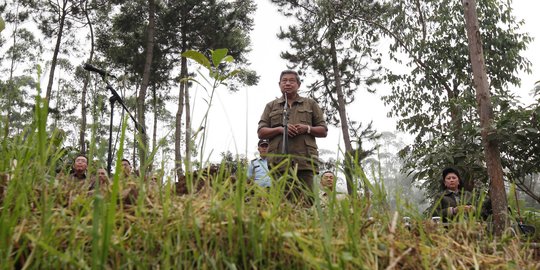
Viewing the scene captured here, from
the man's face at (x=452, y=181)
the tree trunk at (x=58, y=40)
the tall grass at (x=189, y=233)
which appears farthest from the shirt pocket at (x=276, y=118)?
the tree trunk at (x=58, y=40)

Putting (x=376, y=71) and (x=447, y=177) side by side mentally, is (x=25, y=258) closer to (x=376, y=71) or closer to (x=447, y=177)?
(x=447, y=177)

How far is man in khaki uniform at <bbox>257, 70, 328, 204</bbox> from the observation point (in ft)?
11.1

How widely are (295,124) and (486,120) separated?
10.1ft

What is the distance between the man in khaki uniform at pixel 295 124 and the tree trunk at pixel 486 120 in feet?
8.37

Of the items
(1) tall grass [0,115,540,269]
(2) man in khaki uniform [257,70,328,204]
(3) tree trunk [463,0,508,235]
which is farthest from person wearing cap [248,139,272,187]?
(3) tree trunk [463,0,508,235]

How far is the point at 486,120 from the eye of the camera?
5438 mm

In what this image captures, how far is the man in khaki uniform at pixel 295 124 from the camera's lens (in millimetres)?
3389

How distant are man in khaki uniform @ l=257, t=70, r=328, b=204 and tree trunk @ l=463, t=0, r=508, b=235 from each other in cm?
255

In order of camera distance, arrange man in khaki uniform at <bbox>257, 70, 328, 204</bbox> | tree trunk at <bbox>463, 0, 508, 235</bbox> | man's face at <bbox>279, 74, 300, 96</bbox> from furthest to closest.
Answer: tree trunk at <bbox>463, 0, 508, 235</bbox> → man's face at <bbox>279, 74, 300, 96</bbox> → man in khaki uniform at <bbox>257, 70, 328, 204</bbox>

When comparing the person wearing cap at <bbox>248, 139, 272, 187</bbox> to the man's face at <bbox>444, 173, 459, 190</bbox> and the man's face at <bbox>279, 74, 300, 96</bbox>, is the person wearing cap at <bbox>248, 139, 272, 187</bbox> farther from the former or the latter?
the man's face at <bbox>444, 173, 459, 190</bbox>

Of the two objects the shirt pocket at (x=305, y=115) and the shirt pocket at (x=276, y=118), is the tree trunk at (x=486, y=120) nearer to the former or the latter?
the shirt pocket at (x=305, y=115)

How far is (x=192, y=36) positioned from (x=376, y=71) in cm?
787

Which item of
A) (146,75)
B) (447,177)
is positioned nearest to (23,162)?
(447,177)

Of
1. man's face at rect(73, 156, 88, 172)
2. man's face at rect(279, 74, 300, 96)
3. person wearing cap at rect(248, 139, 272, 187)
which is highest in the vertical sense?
man's face at rect(279, 74, 300, 96)
